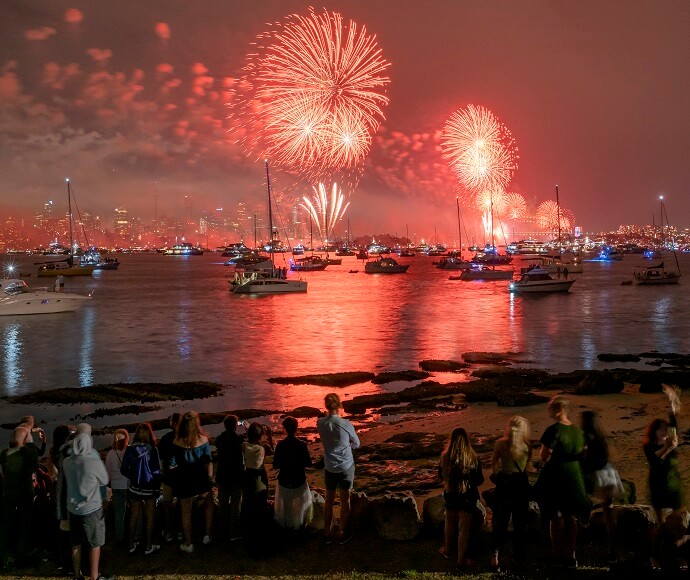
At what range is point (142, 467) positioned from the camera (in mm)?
7957

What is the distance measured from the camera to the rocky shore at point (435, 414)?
8.17 m

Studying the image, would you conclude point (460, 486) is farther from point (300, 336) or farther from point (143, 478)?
point (300, 336)

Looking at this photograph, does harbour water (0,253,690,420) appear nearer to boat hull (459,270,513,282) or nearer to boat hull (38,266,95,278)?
boat hull (459,270,513,282)

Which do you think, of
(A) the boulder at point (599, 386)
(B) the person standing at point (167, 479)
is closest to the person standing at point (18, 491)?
(B) the person standing at point (167, 479)

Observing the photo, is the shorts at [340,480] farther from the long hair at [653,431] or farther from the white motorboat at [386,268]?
the white motorboat at [386,268]

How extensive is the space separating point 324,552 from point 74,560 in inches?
110

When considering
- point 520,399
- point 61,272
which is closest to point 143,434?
point 520,399

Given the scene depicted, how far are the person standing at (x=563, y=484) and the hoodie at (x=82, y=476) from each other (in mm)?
4826

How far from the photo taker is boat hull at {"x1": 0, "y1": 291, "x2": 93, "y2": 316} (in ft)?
183

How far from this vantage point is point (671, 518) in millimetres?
6953

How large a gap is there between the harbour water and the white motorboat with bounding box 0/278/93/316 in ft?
3.83

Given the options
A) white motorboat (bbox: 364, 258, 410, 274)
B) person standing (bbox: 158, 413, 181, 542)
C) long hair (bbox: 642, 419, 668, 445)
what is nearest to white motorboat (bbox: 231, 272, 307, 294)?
white motorboat (bbox: 364, 258, 410, 274)

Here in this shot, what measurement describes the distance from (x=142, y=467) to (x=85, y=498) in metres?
0.89

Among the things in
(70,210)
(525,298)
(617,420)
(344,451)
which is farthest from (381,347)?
(70,210)
